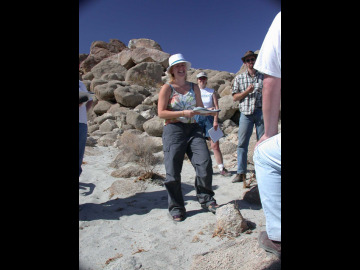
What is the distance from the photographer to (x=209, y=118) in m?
4.26

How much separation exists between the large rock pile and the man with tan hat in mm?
2384

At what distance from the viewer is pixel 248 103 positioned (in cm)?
375

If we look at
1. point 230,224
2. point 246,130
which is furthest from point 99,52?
point 230,224

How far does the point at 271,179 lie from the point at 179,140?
1.39m

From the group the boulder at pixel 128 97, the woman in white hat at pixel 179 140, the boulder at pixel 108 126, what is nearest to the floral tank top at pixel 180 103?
the woman in white hat at pixel 179 140

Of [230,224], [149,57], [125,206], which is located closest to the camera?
[230,224]

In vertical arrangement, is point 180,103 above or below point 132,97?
below

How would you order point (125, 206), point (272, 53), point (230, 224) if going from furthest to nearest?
point (125, 206) < point (230, 224) < point (272, 53)

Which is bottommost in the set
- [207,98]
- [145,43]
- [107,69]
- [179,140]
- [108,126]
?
[108,126]

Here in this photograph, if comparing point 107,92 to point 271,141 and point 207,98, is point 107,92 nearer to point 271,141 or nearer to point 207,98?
point 207,98

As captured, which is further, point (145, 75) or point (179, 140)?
point (145, 75)
